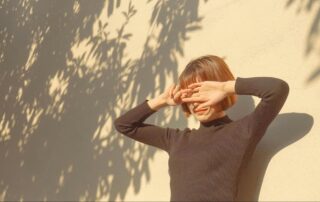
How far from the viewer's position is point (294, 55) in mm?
2953

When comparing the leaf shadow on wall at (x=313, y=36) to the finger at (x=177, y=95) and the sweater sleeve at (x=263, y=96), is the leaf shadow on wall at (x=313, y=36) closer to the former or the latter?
the sweater sleeve at (x=263, y=96)

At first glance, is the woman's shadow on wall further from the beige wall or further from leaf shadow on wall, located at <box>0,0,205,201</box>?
leaf shadow on wall, located at <box>0,0,205,201</box>

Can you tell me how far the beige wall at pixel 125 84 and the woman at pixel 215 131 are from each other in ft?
0.98

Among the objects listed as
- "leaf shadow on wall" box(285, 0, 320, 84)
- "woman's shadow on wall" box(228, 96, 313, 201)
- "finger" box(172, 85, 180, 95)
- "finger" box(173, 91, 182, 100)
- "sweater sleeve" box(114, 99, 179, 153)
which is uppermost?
"leaf shadow on wall" box(285, 0, 320, 84)

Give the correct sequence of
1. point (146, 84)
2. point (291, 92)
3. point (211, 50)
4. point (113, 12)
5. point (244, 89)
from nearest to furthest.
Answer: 1. point (244, 89)
2. point (291, 92)
3. point (211, 50)
4. point (146, 84)
5. point (113, 12)

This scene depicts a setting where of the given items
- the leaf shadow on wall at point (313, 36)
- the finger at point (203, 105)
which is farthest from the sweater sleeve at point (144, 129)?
the leaf shadow on wall at point (313, 36)

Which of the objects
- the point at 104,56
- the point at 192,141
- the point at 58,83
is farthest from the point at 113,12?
the point at 192,141

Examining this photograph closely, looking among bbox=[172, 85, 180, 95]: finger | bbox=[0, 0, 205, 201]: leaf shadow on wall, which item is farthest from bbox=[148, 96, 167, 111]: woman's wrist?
bbox=[0, 0, 205, 201]: leaf shadow on wall

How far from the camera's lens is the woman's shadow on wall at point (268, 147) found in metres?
2.88

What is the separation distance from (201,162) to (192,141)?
0.62 ft

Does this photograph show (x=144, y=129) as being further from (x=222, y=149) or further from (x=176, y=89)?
(x=222, y=149)

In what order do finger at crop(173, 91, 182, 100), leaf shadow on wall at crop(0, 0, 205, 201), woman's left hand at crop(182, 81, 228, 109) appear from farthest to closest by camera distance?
leaf shadow on wall at crop(0, 0, 205, 201)
finger at crop(173, 91, 182, 100)
woman's left hand at crop(182, 81, 228, 109)

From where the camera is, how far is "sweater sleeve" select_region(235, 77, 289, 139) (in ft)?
8.39

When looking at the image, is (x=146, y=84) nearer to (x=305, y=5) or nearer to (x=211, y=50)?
(x=211, y=50)
